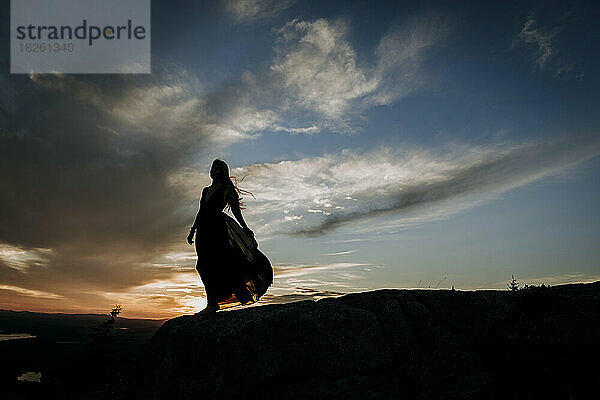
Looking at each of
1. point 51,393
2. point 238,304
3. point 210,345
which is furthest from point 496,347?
point 51,393

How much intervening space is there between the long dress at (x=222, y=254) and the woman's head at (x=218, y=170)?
0.24m

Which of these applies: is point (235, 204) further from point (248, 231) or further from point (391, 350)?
point (391, 350)

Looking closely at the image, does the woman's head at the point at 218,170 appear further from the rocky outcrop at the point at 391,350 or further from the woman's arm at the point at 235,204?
the rocky outcrop at the point at 391,350

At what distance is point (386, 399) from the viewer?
599 centimetres

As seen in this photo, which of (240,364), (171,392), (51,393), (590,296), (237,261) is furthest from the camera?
(51,393)

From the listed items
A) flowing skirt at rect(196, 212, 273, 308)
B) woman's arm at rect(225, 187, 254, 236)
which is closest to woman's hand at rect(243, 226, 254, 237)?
woman's arm at rect(225, 187, 254, 236)

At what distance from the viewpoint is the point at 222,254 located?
942 centimetres

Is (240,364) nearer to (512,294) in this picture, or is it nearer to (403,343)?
(403,343)

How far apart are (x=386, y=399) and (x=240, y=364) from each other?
2.55m

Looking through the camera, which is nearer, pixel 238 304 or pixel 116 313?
pixel 238 304

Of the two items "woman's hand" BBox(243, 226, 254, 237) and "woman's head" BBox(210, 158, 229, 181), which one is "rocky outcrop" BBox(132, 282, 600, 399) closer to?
"woman's hand" BBox(243, 226, 254, 237)

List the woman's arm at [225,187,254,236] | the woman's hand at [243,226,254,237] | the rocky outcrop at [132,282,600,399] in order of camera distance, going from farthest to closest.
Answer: the woman's hand at [243,226,254,237]
the woman's arm at [225,187,254,236]
the rocky outcrop at [132,282,600,399]

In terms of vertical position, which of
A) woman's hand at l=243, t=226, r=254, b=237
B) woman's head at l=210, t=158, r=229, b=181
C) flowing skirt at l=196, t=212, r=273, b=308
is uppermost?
woman's head at l=210, t=158, r=229, b=181

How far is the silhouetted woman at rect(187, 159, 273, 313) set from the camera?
30.9 ft
